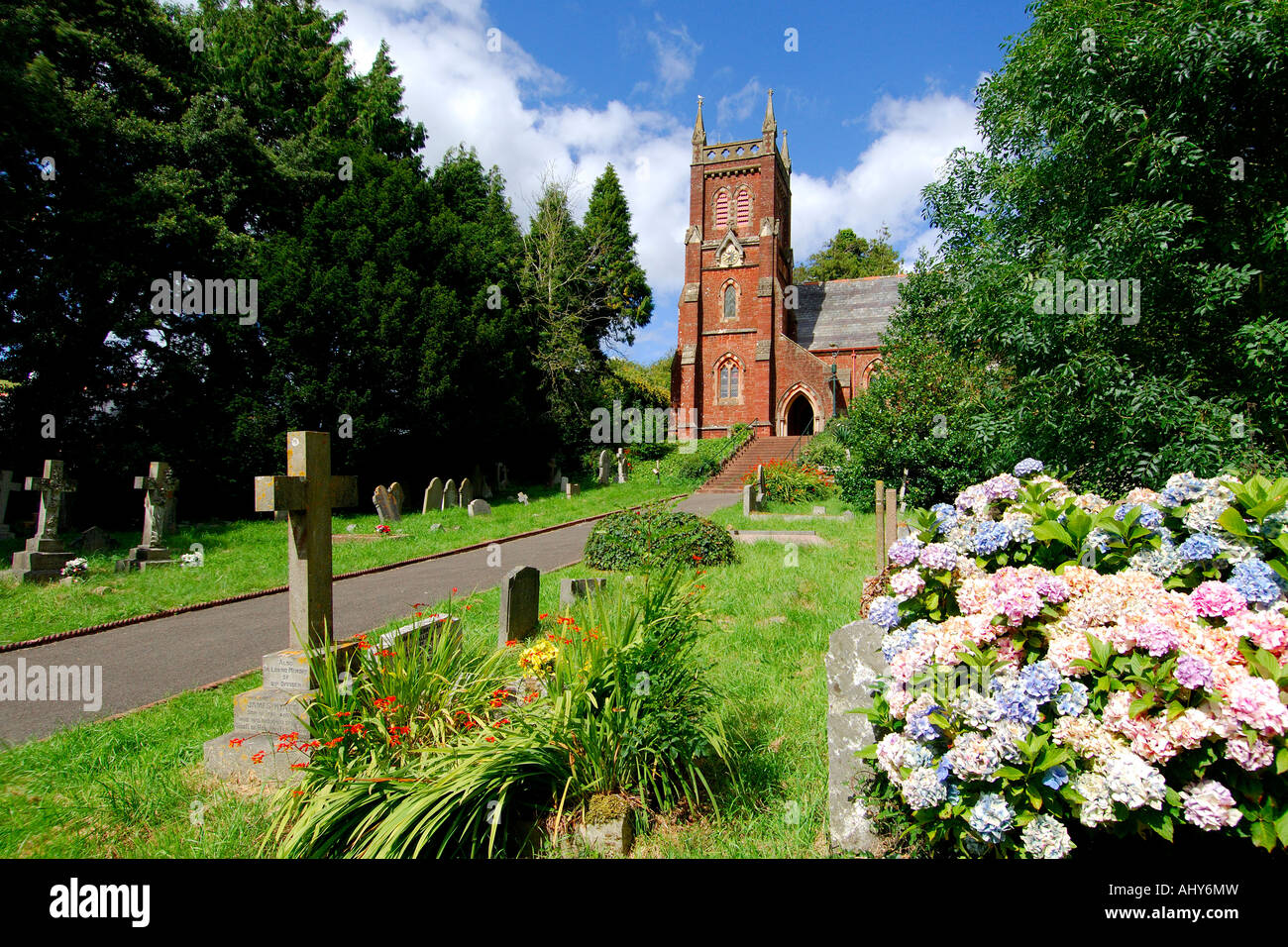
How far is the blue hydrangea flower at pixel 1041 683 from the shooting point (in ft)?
7.25

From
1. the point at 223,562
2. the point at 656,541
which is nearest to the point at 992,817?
the point at 656,541

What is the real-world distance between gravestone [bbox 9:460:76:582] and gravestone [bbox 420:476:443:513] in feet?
25.6

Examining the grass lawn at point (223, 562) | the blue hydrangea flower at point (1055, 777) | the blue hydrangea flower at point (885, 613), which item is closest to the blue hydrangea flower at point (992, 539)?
the blue hydrangea flower at point (885, 613)

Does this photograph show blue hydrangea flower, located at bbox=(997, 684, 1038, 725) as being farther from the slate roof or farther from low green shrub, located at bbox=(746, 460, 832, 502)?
the slate roof

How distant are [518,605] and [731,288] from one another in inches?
1386

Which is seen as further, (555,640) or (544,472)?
(544,472)

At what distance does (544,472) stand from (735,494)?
8564 mm

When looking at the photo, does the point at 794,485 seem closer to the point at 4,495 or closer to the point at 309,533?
the point at 309,533

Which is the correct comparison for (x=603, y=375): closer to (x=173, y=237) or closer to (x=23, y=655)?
(x=173, y=237)

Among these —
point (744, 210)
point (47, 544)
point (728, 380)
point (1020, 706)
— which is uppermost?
point (744, 210)

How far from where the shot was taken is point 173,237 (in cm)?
1728

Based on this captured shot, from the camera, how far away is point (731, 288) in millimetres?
38375
